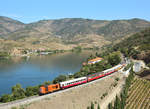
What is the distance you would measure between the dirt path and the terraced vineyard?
3.63m

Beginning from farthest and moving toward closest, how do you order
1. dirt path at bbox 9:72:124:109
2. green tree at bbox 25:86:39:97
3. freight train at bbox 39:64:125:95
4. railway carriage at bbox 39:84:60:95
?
green tree at bbox 25:86:39:97 < freight train at bbox 39:64:125:95 < railway carriage at bbox 39:84:60:95 < dirt path at bbox 9:72:124:109

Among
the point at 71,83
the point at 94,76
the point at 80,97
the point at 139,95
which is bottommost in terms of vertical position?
the point at 139,95

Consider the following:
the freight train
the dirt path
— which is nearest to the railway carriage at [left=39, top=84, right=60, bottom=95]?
the freight train

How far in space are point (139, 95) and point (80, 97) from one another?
570 inches

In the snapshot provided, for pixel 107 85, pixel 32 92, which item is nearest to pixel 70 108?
pixel 32 92

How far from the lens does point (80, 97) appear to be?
39031 millimetres

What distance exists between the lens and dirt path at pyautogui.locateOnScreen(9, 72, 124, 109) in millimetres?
34056

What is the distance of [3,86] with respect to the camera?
2499 inches

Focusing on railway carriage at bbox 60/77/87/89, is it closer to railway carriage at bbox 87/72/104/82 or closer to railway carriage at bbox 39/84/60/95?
railway carriage at bbox 39/84/60/95

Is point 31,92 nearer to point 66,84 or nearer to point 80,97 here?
A: point 66,84

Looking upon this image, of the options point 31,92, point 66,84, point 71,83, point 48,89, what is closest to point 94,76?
point 71,83

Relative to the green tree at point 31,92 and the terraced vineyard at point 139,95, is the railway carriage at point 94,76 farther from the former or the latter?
the green tree at point 31,92

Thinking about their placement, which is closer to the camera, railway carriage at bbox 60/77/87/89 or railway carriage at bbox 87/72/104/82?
railway carriage at bbox 60/77/87/89

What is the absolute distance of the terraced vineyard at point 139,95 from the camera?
117 ft
